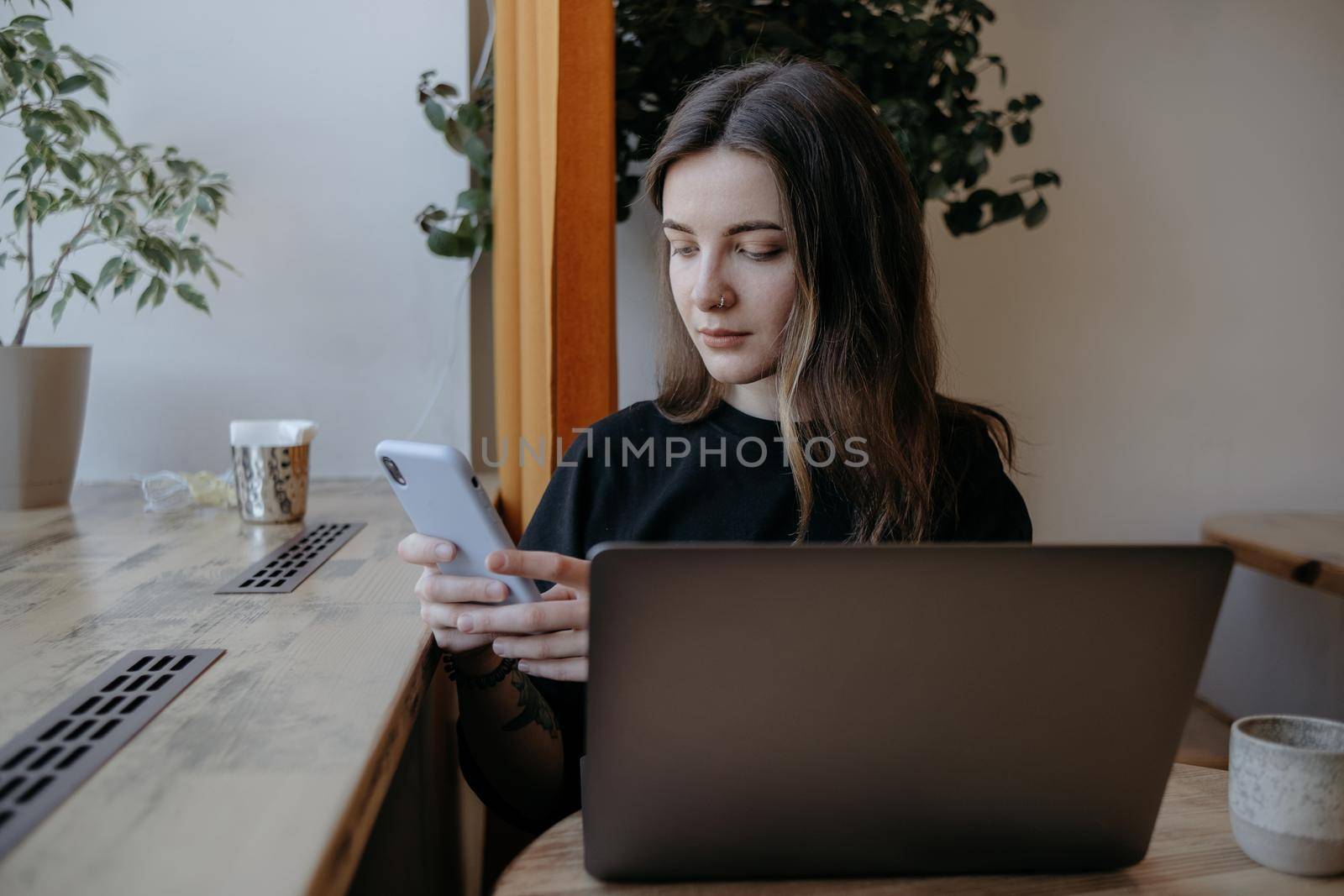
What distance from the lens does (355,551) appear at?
129 cm

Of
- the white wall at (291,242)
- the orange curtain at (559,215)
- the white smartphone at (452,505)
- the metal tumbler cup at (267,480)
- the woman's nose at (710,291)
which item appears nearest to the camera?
the white smartphone at (452,505)

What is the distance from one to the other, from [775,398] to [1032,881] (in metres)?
0.65

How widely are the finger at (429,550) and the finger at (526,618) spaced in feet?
0.18

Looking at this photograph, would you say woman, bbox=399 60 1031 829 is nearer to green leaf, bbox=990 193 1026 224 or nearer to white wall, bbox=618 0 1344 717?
green leaf, bbox=990 193 1026 224

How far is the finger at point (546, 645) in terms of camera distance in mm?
885

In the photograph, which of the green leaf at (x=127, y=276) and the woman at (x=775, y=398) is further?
the green leaf at (x=127, y=276)

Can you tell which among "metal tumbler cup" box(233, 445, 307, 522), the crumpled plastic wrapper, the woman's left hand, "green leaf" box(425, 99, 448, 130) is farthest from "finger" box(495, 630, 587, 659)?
"green leaf" box(425, 99, 448, 130)

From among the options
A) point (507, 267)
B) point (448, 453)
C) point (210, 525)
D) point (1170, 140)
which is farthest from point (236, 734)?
point (1170, 140)

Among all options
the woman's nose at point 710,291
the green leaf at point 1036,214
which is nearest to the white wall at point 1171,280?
the green leaf at point 1036,214

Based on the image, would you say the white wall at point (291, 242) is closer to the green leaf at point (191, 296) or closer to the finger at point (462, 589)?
the green leaf at point (191, 296)

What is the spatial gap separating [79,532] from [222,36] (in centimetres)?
89

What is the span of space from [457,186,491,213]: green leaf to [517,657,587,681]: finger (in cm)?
99

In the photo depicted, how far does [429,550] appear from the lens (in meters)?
0.84

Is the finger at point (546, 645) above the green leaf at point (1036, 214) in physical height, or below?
below
